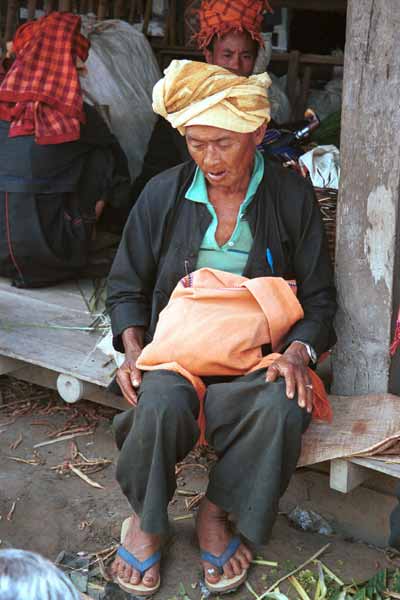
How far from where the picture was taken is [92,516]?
11.7 feet

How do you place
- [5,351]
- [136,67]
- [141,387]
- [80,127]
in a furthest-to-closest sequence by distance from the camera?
1. [136,67]
2. [80,127]
3. [5,351]
4. [141,387]

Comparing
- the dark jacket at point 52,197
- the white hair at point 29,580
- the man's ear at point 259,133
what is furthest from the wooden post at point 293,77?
the white hair at point 29,580

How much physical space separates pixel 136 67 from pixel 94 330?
248cm

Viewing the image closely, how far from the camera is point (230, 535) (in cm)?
317

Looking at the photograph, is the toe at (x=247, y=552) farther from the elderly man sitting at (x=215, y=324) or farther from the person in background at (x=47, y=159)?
the person in background at (x=47, y=159)

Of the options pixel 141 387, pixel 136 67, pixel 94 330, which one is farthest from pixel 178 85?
pixel 136 67

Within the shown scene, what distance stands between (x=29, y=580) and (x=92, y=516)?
7.48 feet

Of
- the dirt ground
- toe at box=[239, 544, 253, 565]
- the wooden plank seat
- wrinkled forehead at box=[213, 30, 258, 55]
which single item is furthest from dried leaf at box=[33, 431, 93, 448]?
wrinkled forehead at box=[213, 30, 258, 55]

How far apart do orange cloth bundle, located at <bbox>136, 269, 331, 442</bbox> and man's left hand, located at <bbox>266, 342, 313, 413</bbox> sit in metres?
0.07

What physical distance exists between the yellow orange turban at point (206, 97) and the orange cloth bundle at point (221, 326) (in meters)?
0.52

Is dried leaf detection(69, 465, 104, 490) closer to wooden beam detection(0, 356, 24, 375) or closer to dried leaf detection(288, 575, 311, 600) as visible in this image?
wooden beam detection(0, 356, 24, 375)

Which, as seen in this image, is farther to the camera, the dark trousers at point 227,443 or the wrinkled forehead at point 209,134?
the wrinkled forehead at point 209,134

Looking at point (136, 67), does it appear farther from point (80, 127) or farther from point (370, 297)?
point (370, 297)

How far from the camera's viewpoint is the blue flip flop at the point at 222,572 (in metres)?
3.07
